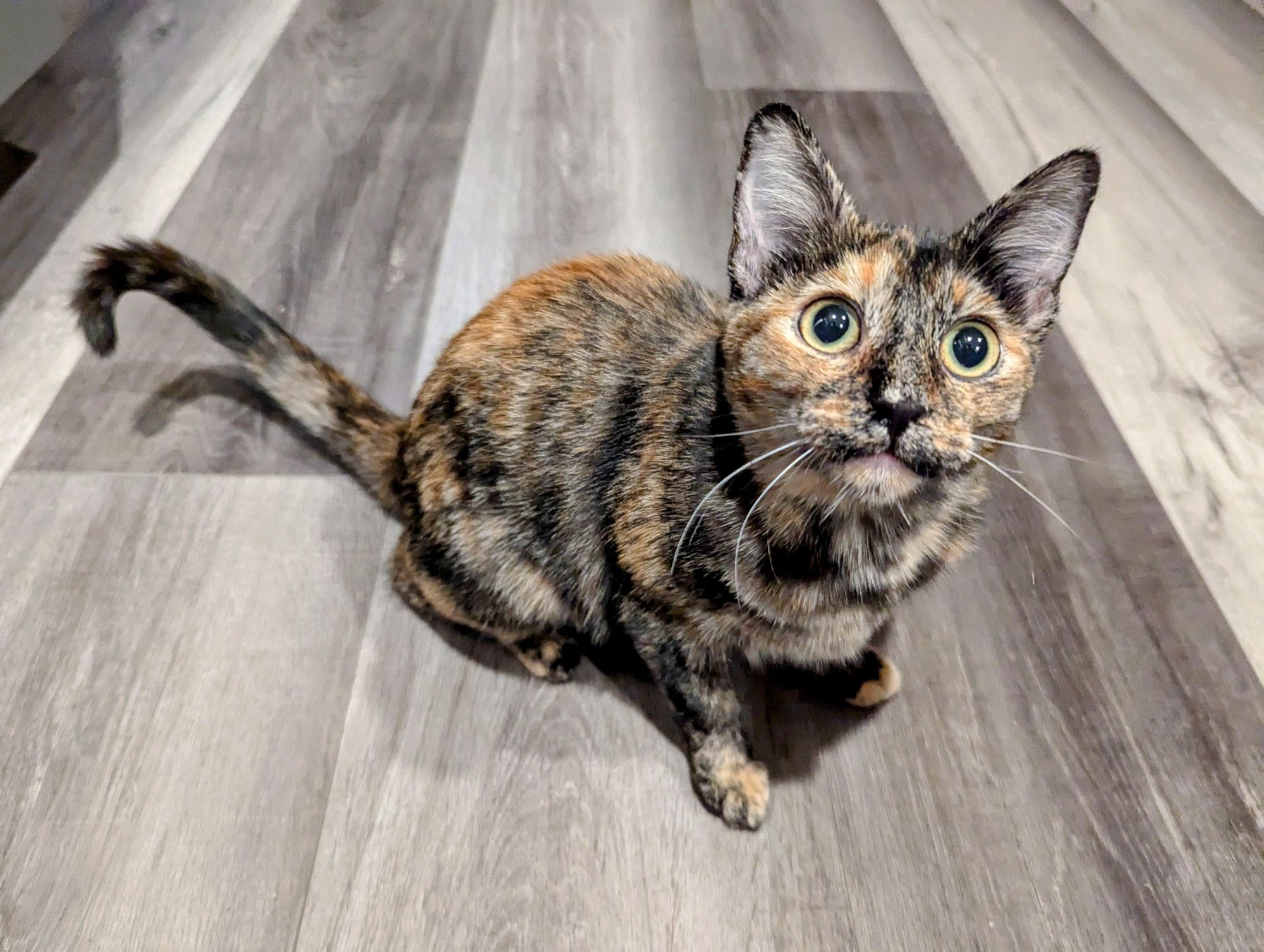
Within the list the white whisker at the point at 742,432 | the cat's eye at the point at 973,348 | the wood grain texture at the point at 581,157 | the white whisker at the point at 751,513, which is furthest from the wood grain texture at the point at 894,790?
the wood grain texture at the point at 581,157

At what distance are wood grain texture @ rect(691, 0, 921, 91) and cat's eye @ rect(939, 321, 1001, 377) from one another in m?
1.41

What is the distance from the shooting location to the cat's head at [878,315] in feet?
2.08

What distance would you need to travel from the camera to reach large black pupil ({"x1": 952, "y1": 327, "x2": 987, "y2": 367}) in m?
0.68

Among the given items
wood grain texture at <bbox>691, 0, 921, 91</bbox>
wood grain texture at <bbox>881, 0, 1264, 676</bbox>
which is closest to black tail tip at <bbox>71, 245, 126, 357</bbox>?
wood grain texture at <bbox>691, 0, 921, 91</bbox>

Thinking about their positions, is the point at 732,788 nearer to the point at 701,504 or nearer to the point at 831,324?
the point at 701,504


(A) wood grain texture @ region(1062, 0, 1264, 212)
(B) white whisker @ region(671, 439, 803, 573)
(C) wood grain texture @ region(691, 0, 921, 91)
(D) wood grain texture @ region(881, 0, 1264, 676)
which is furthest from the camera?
(C) wood grain texture @ region(691, 0, 921, 91)

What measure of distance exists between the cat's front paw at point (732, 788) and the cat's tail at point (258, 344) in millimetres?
570

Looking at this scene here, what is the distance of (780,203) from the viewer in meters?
0.74

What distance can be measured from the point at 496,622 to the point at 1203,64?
86.3 inches

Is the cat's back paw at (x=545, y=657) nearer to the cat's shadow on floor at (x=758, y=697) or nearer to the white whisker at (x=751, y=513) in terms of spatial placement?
the cat's shadow on floor at (x=758, y=697)

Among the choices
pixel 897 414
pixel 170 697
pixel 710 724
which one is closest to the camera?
pixel 897 414

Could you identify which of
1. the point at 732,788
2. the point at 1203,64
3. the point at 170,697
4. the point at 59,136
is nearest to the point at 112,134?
the point at 59,136

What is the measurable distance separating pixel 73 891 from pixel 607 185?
1483 mm

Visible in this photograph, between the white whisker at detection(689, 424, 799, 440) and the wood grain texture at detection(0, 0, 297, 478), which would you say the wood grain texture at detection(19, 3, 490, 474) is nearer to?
the wood grain texture at detection(0, 0, 297, 478)
